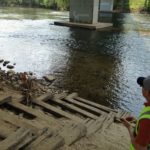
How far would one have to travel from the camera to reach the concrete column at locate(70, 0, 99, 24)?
151 feet

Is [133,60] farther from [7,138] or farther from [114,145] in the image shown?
[7,138]

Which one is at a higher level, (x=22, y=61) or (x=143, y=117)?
(x=143, y=117)

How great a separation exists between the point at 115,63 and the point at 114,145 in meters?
15.4

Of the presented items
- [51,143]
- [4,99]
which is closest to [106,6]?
[4,99]

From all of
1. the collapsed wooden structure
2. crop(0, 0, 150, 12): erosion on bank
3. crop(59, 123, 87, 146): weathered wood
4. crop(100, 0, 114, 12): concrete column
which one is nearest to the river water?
the collapsed wooden structure

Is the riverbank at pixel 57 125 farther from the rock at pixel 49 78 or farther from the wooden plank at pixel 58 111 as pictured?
the rock at pixel 49 78

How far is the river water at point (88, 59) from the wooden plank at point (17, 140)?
7.53 meters

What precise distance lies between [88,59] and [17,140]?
58.2ft

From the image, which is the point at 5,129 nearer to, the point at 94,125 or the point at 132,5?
the point at 94,125

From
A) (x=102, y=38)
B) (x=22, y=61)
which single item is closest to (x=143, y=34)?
(x=102, y=38)

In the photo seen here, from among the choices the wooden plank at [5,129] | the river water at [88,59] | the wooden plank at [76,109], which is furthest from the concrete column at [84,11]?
the wooden plank at [5,129]

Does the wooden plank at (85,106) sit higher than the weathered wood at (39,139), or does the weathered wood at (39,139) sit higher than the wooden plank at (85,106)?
the weathered wood at (39,139)

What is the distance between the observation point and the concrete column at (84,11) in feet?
151

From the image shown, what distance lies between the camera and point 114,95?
50.5ft
